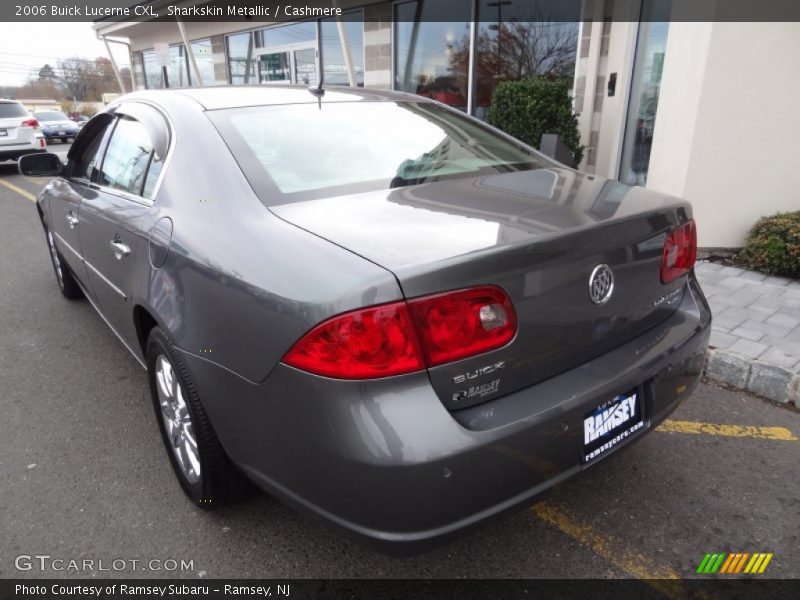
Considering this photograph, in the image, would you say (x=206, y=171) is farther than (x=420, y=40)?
No

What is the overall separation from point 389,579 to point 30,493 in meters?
1.58

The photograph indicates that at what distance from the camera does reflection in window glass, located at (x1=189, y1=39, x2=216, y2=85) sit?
1486 cm

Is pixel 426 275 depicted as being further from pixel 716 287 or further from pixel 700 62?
pixel 700 62

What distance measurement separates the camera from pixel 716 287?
457cm

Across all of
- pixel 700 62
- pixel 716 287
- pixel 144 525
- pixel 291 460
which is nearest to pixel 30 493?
pixel 144 525

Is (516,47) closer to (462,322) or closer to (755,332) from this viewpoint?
(755,332)

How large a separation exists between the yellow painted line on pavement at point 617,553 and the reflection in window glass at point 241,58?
1361 centimetres

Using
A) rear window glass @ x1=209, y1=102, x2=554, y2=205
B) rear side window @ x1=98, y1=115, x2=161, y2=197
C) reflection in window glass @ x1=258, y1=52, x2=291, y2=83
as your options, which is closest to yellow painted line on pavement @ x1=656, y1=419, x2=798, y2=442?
rear window glass @ x1=209, y1=102, x2=554, y2=205

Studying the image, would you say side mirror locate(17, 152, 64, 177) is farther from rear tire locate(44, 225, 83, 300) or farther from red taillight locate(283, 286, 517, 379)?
red taillight locate(283, 286, 517, 379)

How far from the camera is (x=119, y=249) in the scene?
262cm

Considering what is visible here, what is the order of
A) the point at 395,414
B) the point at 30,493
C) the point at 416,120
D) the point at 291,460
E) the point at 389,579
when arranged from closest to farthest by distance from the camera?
the point at 395,414 → the point at 291,460 → the point at 389,579 → the point at 30,493 → the point at 416,120

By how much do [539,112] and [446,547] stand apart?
5677 millimetres

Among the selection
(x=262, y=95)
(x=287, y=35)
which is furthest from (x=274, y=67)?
(x=262, y=95)
